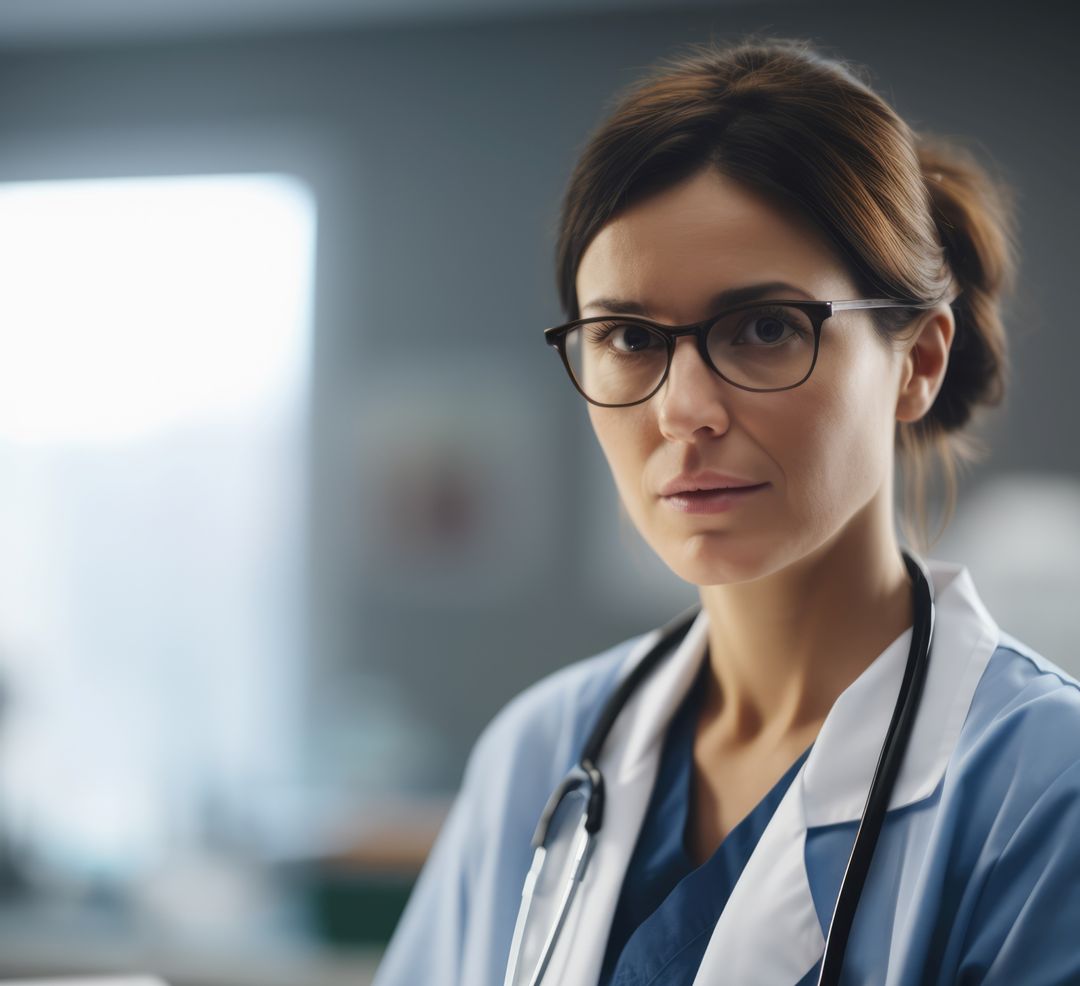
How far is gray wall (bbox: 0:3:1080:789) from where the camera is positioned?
2666 mm

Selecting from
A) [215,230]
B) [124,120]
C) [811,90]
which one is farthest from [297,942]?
[811,90]

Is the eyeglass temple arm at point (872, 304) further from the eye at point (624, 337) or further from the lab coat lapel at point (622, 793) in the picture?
the lab coat lapel at point (622, 793)

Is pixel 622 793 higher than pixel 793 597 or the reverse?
the reverse

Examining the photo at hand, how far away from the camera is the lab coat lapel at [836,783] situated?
0.72 metres

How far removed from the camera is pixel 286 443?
280 centimetres

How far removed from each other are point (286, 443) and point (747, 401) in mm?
2213

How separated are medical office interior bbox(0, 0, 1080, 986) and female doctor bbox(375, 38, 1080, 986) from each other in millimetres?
1726

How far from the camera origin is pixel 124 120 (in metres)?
2.87

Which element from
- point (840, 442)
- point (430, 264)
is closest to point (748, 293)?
point (840, 442)

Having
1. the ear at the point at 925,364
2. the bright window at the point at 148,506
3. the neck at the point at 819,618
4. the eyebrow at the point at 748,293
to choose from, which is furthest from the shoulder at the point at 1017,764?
the bright window at the point at 148,506

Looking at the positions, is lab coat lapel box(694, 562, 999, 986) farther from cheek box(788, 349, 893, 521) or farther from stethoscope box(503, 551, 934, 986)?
cheek box(788, 349, 893, 521)

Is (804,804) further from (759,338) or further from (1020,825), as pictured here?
(759,338)

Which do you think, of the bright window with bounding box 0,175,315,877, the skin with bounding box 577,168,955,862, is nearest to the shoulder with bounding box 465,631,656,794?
the skin with bounding box 577,168,955,862

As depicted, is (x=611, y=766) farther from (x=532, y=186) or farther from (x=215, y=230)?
(x=215, y=230)
